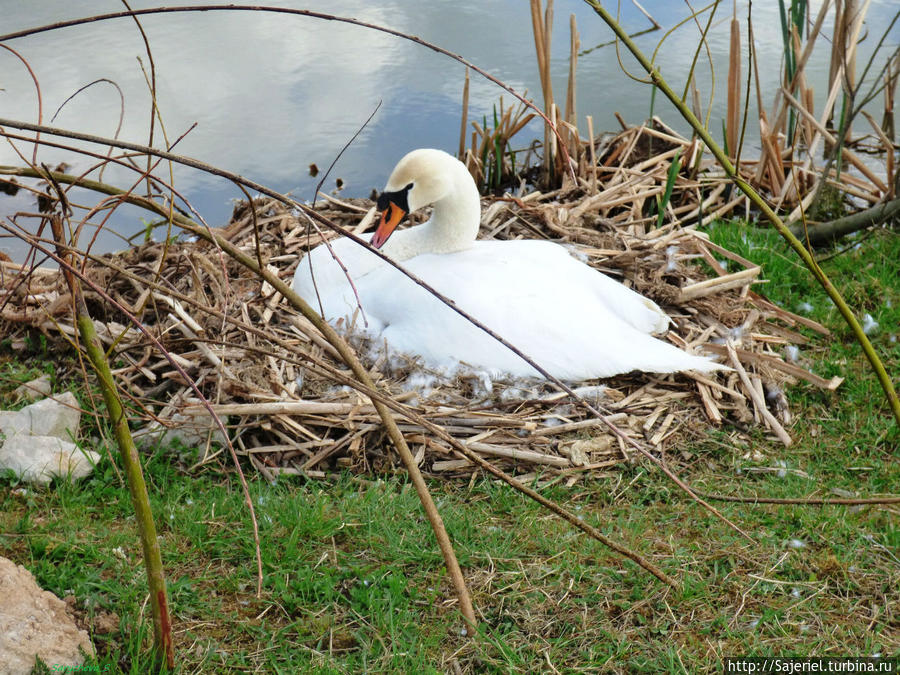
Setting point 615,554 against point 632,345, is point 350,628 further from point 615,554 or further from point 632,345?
point 632,345

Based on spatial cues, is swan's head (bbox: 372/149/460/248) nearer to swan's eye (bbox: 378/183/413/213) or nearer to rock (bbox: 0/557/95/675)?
swan's eye (bbox: 378/183/413/213)

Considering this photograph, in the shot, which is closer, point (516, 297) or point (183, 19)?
point (516, 297)

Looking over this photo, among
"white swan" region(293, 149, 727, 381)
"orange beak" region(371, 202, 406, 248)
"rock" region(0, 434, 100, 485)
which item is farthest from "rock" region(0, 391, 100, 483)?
"orange beak" region(371, 202, 406, 248)

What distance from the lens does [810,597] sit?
2.60m

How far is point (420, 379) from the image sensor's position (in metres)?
3.64

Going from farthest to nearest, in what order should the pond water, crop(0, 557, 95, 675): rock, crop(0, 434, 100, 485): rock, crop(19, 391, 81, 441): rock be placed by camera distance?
the pond water
crop(19, 391, 81, 441): rock
crop(0, 434, 100, 485): rock
crop(0, 557, 95, 675): rock

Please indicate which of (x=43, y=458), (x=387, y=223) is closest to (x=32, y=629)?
(x=43, y=458)

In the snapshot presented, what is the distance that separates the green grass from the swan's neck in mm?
1326

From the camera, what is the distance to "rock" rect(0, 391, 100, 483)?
3.11 meters

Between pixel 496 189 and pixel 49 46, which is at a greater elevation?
pixel 49 46

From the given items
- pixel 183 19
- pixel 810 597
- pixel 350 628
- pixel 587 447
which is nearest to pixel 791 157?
pixel 587 447

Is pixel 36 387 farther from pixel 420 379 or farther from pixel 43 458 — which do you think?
pixel 420 379

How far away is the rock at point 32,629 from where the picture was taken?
83.6 inches

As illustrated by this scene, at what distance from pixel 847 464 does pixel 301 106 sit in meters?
5.61
